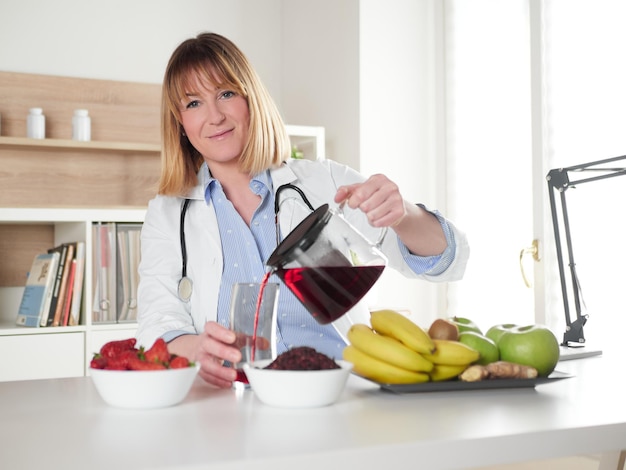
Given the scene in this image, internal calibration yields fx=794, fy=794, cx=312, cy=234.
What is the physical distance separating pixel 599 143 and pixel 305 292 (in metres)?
1.83

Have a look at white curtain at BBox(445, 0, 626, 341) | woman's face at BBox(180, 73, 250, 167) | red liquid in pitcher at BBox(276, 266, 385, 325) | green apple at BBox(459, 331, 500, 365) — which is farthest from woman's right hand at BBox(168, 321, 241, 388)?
white curtain at BBox(445, 0, 626, 341)

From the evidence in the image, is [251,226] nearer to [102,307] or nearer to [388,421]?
[388,421]

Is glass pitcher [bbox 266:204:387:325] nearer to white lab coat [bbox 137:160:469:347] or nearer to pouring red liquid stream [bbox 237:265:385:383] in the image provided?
pouring red liquid stream [bbox 237:265:385:383]

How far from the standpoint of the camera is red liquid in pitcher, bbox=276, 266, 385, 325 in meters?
1.07

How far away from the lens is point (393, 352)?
115cm

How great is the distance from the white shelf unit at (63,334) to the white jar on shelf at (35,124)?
399 millimetres

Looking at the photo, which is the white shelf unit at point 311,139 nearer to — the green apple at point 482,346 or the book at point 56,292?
the book at point 56,292

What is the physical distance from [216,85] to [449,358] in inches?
33.5

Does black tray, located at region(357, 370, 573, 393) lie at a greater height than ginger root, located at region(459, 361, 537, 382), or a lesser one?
lesser

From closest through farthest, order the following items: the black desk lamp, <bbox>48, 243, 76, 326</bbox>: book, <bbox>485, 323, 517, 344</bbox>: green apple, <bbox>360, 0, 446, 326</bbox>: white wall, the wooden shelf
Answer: <bbox>485, 323, 517, 344</bbox>: green apple, the black desk lamp, <bbox>48, 243, 76, 326</bbox>: book, the wooden shelf, <bbox>360, 0, 446, 326</bbox>: white wall

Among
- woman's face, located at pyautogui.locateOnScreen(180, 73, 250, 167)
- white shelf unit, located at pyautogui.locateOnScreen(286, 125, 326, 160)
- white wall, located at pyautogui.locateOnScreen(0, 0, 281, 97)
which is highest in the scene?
white wall, located at pyautogui.locateOnScreen(0, 0, 281, 97)

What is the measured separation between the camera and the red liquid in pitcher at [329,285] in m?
1.07

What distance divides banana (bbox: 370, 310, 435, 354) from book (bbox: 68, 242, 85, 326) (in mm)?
1991

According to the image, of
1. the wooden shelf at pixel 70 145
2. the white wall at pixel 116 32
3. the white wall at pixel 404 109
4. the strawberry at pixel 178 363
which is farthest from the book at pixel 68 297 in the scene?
the strawberry at pixel 178 363
